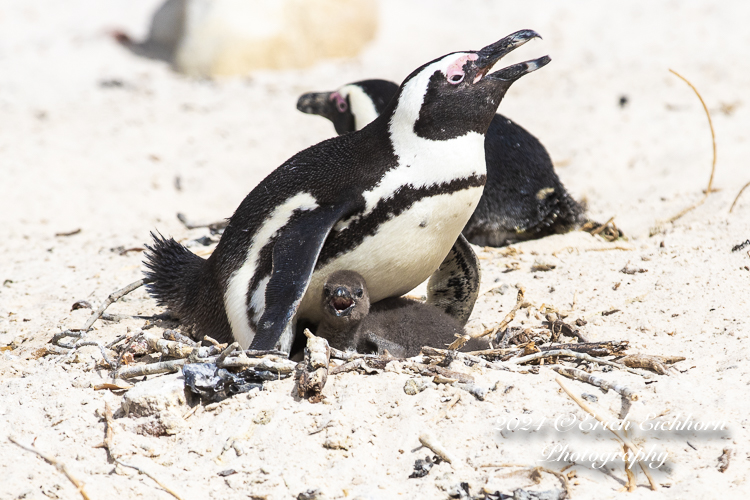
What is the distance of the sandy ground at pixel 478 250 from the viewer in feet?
7.93

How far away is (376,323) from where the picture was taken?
3.44 m

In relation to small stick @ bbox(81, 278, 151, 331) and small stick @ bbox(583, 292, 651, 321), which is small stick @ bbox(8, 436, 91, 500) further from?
small stick @ bbox(583, 292, 651, 321)

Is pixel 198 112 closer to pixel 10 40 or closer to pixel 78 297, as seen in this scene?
pixel 10 40

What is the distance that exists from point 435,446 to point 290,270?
85 centimetres

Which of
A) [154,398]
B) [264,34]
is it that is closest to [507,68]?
[154,398]

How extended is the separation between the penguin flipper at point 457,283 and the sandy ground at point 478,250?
150 mm

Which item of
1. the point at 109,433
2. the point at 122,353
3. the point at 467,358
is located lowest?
the point at 467,358

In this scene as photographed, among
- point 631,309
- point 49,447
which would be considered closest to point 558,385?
point 631,309

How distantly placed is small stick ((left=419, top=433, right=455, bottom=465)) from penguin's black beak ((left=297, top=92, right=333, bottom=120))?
374 cm

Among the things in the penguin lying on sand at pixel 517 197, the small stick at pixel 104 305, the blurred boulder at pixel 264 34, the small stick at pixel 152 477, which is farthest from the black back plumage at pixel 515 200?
the blurred boulder at pixel 264 34

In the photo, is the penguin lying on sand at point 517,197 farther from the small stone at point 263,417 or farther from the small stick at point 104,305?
the small stone at point 263,417

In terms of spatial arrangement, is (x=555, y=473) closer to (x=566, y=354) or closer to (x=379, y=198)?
(x=566, y=354)

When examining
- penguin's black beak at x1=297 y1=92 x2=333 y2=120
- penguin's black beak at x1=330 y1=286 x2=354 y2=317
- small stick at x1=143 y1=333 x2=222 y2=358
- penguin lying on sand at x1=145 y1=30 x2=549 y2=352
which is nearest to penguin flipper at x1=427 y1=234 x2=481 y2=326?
penguin lying on sand at x1=145 y1=30 x2=549 y2=352

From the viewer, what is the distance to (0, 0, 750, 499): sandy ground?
95.1 inches
